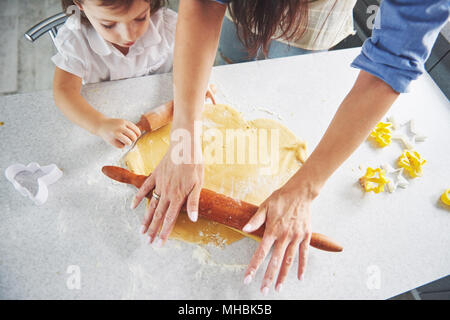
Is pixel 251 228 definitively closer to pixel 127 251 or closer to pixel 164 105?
pixel 127 251

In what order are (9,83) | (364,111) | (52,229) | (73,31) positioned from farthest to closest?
(9,83) < (73,31) < (52,229) < (364,111)

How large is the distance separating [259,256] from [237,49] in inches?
30.8

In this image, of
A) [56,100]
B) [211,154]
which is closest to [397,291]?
[211,154]

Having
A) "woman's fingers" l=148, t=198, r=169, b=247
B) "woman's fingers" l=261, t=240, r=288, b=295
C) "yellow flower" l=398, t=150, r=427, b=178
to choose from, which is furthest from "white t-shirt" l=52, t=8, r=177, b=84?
"yellow flower" l=398, t=150, r=427, b=178

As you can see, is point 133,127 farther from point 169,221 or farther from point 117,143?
point 169,221

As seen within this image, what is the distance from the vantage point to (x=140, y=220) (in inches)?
29.0

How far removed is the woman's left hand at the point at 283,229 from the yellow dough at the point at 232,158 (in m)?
0.10

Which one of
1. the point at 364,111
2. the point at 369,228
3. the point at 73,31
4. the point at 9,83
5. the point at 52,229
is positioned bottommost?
the point at 9,83

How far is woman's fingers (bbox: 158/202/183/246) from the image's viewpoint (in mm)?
686

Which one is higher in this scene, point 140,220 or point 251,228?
point 251,228

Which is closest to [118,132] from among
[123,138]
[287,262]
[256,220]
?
[123,138]

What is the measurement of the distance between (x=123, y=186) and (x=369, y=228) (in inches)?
27.0

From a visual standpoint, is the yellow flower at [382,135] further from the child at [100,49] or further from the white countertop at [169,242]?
the child at [100,49]

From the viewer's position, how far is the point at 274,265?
644 millimetres
